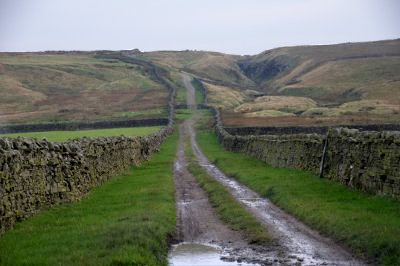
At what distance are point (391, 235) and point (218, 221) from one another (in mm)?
7165

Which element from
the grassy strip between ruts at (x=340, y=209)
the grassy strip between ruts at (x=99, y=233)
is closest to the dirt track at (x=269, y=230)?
the grassy strip between ruts at (x=340, y=209)

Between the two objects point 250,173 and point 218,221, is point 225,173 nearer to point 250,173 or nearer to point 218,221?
point 250,173

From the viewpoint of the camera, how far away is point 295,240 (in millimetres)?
17000

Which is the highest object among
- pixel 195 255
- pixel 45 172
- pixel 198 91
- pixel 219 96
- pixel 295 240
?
pixel 198 91

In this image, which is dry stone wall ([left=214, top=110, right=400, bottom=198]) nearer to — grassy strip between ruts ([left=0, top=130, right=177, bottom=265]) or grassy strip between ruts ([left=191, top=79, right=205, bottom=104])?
grassy strip between ruts ([left=0, top=130, right=177, bottom=265])

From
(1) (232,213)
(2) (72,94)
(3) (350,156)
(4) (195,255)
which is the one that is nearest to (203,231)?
(1) (232,213)

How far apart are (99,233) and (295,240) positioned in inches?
218

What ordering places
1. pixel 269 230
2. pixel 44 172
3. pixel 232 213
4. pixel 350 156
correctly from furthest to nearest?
pixel 350 156, pixel 232 213, pixel 44 172, pixel 269 230

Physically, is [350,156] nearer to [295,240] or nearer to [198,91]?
[295,240]

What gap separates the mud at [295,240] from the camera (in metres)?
14.7

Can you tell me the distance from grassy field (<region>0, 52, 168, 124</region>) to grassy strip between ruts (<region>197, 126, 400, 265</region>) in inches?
3244

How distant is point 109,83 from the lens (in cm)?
17875

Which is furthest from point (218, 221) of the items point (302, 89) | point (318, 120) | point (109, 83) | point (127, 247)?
point (109, 83)

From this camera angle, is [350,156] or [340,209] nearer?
[340,209]
